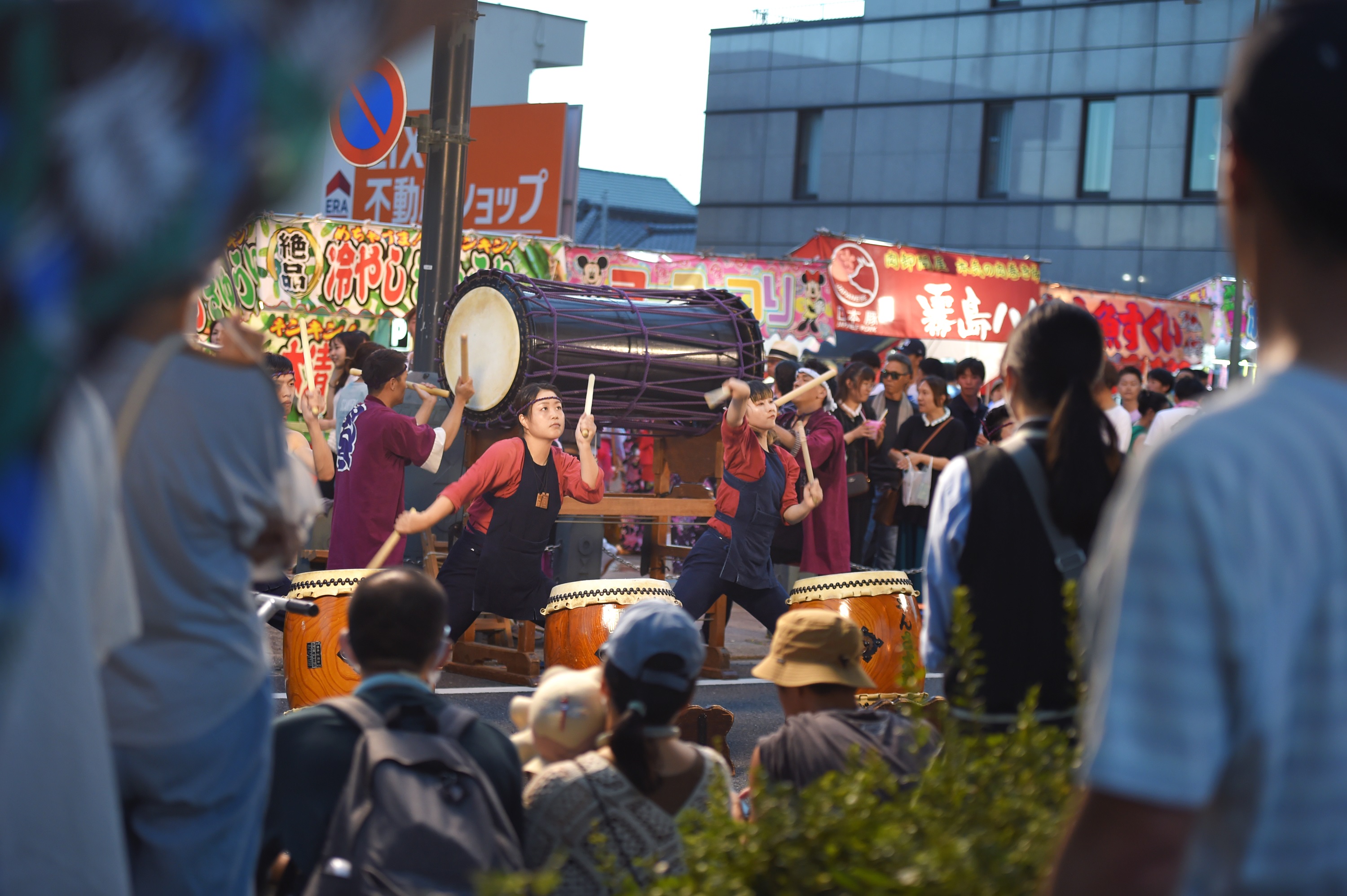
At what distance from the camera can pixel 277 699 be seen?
629cm

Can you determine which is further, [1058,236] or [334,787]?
[1058,236]

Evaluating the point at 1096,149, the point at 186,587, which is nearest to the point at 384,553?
the point at 186,587

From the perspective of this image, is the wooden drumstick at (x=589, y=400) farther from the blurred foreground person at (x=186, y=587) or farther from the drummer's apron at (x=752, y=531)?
the blurred foreground person at (x=186, y=587)

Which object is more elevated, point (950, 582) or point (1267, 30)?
point (1267, 30)

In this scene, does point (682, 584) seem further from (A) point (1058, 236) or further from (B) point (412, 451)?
(A) point (1058, 236)

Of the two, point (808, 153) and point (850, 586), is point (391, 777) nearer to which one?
point (850, 586)

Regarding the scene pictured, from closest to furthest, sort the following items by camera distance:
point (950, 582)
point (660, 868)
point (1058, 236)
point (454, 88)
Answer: point (660, 868) < point (950, 582) < point (454, 88) < point (1058, 236)

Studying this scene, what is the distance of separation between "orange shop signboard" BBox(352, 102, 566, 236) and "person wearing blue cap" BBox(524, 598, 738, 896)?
1235cm

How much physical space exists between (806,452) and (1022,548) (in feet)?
15.5

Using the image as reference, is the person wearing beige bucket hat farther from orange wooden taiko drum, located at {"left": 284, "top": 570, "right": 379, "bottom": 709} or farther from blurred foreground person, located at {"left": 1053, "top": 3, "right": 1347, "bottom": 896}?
orange wooden taiko drum, located at {"left": 284, "top": 570, "right": 379, "bottom": 709}

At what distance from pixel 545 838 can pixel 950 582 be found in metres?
1.03

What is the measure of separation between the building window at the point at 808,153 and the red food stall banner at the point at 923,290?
12.0 meters

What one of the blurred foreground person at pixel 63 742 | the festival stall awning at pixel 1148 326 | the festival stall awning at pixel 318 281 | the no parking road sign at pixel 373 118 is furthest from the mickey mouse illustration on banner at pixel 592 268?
the blurred foreground person at pixel 63 742

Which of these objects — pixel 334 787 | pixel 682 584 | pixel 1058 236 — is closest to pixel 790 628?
pixel 334 787
